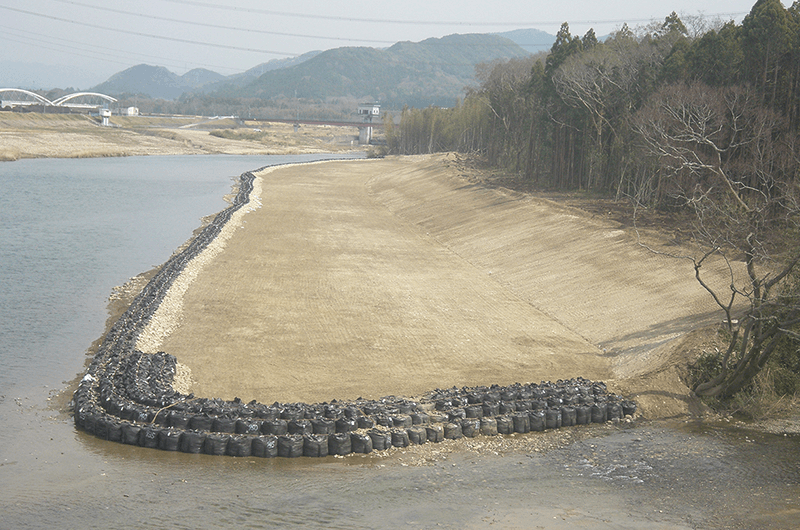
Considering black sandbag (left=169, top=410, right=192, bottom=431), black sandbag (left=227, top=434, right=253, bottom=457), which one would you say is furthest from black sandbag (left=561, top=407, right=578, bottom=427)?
black sandbag (left=169, top=410, right=192, bottom=431)

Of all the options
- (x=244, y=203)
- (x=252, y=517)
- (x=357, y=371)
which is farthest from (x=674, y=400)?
(x=244, y=203)

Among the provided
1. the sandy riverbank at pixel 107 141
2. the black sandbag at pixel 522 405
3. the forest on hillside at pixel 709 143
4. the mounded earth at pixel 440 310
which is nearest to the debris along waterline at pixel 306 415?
the black sandbag at pixel 522 405

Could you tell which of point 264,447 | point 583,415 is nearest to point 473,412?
point 583,415

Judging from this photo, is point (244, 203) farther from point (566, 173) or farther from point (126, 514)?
point (126, 514)

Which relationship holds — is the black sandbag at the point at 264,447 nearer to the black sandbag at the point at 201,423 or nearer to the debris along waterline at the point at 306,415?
the debris along waterline at the point at 306,415

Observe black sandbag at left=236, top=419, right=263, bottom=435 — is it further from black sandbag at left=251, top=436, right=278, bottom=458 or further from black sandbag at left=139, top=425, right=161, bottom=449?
black sandbag at left=139, top=425, right=161, bottom=449
